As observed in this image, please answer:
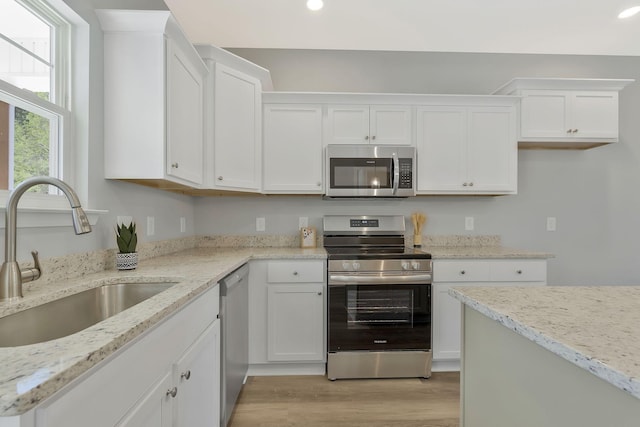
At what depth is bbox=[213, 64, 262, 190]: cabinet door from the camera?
2.35 metres

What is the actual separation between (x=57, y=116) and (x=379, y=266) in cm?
202

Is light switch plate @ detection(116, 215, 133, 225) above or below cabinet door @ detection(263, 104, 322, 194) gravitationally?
below

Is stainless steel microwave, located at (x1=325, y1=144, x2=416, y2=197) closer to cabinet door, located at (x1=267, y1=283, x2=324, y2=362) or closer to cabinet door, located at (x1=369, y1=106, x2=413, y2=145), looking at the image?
cabinet door, located at (x1=369, y1=106, x2=413, y2=145)

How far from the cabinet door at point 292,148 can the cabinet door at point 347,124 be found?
0.30ft

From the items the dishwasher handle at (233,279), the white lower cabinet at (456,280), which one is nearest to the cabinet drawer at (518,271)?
the white lower cabinet at (456,280)

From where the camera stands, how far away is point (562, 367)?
0.72 metres

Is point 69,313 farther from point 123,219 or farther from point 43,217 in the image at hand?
point 123,219

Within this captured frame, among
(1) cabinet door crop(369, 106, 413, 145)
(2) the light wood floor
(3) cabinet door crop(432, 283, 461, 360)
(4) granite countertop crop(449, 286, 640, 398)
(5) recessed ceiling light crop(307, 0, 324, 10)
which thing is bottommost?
(2) the light wood floor

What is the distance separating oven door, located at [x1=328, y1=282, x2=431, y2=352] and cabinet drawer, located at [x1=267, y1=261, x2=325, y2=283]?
0.46ft

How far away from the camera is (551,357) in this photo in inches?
29.7

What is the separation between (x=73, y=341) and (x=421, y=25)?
115 inches

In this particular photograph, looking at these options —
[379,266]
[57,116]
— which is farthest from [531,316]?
[57,116]

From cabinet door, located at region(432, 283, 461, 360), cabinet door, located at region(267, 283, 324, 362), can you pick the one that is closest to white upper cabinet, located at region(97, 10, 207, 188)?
cabinet door, located at region(267, 283, 324, 362)

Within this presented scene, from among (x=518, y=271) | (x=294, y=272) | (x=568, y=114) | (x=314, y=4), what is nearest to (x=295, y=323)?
(x=294, y=272)
